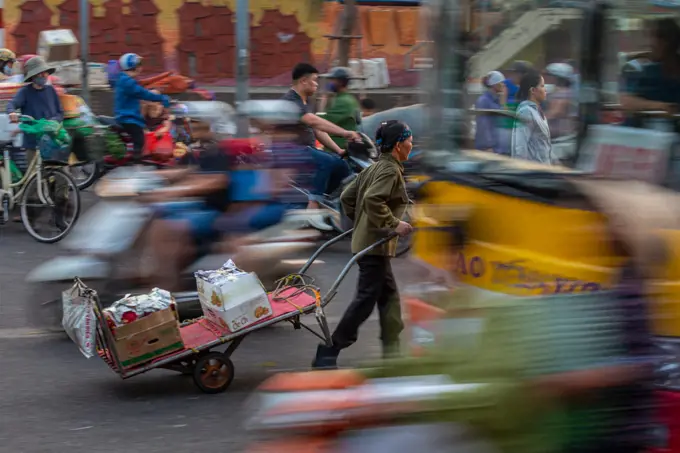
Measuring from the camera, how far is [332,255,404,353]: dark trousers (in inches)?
255

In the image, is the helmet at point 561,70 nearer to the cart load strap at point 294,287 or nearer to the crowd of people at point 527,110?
the crowd of people at point 527,110

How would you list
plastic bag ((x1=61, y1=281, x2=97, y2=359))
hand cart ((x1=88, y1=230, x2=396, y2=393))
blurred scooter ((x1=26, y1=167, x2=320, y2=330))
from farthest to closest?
1. blurred scooter ((x1=26, y1=167, x2=320, y2=330))
2. hand cart ((x1=88, y1=230, x2=396, y2=393))
3. plastic bag ((x1=61, y1=281, x2=97, y2=359))

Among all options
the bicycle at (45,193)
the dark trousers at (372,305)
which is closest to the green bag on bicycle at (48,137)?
the bicycle at (45,193)

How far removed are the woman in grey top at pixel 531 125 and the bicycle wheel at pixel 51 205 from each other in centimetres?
728

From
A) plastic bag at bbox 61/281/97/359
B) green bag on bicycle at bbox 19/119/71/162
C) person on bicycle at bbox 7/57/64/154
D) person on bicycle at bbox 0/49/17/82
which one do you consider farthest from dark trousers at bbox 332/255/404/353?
person on bicycle at bbox 0/49/17/82

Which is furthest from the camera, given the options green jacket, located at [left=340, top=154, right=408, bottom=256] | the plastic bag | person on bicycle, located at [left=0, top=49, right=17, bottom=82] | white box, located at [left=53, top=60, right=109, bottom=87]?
white box, located at [left=53, top=60, right=109, bottom=87]

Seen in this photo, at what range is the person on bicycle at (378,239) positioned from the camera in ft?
21.0

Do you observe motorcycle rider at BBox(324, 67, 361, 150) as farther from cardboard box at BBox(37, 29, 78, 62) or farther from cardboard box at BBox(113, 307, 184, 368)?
cardboard box at BBox(37, 29, 78, 62)

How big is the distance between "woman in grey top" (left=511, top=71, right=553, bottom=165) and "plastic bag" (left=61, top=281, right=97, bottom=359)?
2.78 m

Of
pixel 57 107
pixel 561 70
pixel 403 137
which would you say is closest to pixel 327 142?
pixel 57 107

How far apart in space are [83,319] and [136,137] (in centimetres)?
726

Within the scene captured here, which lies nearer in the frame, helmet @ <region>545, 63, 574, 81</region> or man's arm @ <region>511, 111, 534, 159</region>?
helmet @ <region>545, 63, 574, 81</region>

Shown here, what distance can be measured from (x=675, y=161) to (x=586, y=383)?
3.61ft

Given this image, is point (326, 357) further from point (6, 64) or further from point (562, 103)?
point (6, 64)
